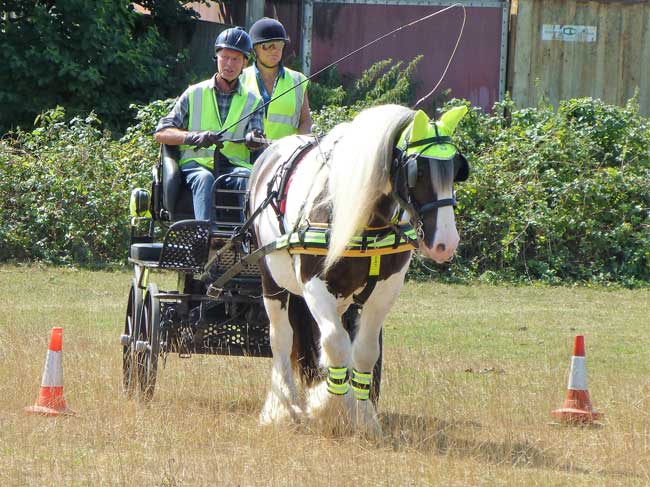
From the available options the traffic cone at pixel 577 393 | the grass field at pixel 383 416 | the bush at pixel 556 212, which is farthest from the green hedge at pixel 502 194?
the traffic cone at pixel 577 393

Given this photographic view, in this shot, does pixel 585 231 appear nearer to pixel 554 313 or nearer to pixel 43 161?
Answer: pixel 554 313

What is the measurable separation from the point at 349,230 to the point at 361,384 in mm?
977

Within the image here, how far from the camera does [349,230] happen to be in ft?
17.3

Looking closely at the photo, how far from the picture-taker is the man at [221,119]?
6.74m

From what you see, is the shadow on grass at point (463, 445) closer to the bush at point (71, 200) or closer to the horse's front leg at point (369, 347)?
the horse's front leg at point (369, 347)

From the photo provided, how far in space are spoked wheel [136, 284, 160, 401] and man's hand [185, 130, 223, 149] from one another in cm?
93

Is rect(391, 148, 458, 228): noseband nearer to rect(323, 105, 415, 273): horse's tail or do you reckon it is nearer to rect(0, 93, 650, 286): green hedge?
rect(323, 105, 415, 273): horse's tail

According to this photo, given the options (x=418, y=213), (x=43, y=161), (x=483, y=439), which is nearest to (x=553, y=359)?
(x=483, y=439)

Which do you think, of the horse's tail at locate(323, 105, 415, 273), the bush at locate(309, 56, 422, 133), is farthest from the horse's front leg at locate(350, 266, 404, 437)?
the bush at locate(309, 56, 422, 133)

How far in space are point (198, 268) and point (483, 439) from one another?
6.12 ft

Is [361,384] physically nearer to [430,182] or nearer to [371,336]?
[371,336]

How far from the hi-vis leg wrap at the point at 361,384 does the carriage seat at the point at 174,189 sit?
1.62 metres

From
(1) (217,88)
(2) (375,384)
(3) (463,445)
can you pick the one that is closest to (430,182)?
(3) (463,445)

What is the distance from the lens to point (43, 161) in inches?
545
